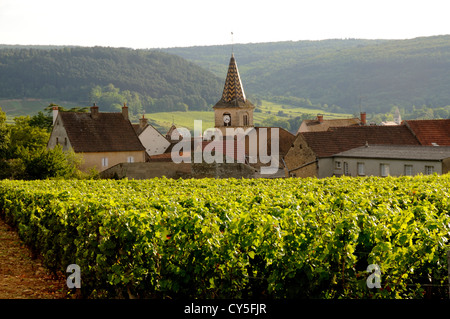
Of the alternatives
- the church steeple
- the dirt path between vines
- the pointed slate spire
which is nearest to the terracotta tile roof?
the dirt path between vines

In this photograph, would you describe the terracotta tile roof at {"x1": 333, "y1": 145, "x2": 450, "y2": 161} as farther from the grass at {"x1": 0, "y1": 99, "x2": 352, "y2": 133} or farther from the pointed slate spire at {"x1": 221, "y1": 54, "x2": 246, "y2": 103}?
the grass at {"x1": 0, "y1": 99, "x2": 352, "y2": 133}

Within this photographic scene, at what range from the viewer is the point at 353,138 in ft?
196

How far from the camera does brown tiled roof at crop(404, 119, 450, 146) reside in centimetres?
6022

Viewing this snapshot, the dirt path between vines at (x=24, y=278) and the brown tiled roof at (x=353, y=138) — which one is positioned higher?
the brown tiled roof at (x=353, y=138)

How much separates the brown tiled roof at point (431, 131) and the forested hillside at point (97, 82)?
118008 millimetres

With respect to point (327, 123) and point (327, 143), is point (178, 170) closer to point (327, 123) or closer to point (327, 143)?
point (327, 143)

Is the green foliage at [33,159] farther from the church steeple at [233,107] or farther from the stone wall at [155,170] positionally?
the church steeple at [233,107]

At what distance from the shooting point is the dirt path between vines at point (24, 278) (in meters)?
11.4

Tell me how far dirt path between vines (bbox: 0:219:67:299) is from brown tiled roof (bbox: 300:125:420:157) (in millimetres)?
41707

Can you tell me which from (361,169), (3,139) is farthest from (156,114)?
(361,169)

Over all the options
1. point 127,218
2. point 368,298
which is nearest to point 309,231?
point 368,298

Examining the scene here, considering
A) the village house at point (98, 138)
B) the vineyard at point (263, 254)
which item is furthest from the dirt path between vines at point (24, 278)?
the village house at point (98, 138)

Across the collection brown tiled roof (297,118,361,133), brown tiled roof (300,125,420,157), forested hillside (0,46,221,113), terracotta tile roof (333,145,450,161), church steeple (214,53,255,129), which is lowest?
terracotta tile roof (333,145,450,161)

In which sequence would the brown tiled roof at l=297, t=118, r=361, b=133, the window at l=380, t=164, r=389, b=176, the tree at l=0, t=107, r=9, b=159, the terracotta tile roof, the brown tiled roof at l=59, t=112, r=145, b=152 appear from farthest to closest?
the brown tiled roof at l=297, t=118, r=361, b=133
the tree at l=0, t=107, r=9, b=159
the brown tiled roof at l=59, t=112, r=145, b=152
the window at l=380, t=164, r=389, b=176
the terracotta tile roof
